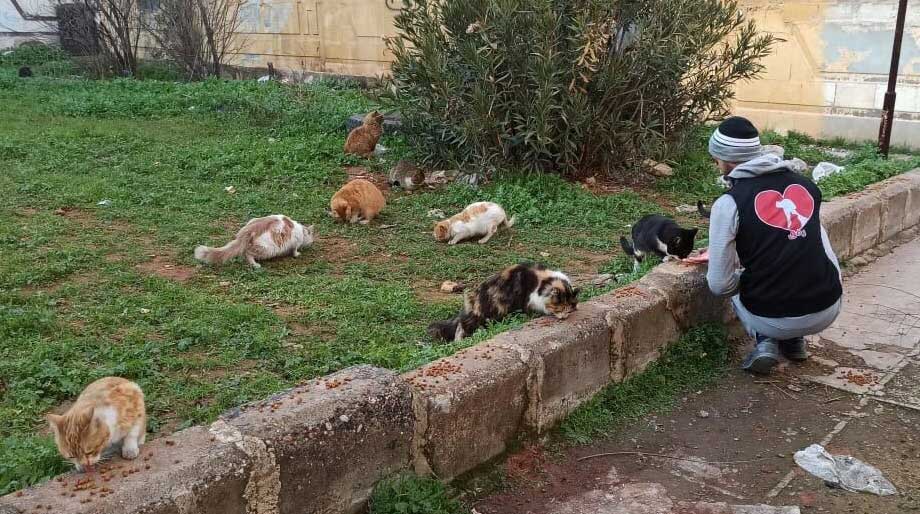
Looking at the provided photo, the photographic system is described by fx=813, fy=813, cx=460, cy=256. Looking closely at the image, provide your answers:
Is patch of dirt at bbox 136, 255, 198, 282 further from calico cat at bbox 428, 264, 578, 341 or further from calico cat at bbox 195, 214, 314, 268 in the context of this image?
calico cat at bbox 428, 264, 578, 341

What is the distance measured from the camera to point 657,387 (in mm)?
4246

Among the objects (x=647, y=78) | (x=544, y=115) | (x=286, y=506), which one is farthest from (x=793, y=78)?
(x=286, y=506)

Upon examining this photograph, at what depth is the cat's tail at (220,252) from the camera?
5.64m

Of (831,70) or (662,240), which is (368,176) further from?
(831,70)

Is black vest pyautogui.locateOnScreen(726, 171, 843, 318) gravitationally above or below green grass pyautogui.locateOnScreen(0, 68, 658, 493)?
above

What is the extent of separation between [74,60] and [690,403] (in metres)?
17.2

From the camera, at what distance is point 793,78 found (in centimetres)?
1117

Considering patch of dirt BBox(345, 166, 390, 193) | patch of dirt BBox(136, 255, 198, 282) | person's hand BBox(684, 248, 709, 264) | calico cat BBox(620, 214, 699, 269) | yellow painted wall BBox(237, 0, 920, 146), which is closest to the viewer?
person's hand BBox(684, 248, 709, 264)

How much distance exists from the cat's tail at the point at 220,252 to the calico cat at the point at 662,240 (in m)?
2.72

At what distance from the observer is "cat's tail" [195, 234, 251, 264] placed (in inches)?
222

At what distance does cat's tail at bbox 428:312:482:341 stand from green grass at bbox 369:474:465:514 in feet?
4.47

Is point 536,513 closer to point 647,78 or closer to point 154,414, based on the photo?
point 154,414

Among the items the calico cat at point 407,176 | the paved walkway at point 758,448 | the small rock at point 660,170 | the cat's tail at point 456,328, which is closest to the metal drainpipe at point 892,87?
the small rock at point 660,170

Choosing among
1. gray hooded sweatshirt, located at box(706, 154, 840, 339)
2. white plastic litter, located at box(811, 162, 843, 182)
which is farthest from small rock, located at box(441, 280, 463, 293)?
white plastic litter, located at box(811, 162, 843, 182)
